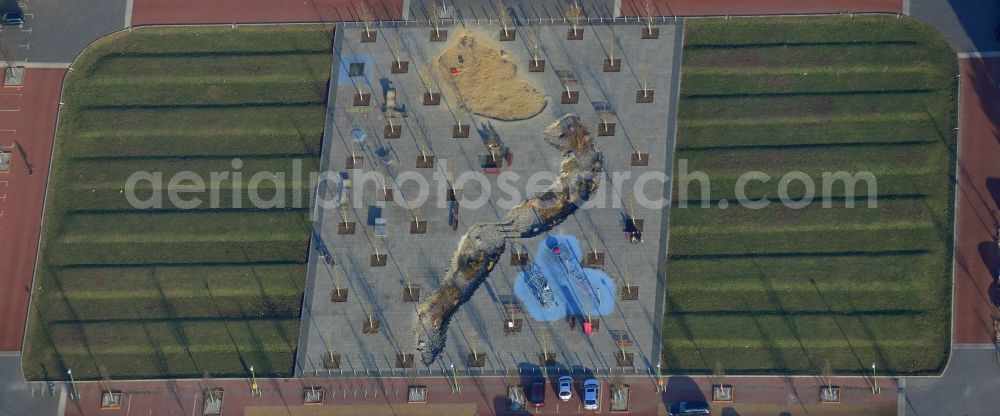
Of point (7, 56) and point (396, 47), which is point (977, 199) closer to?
point (396, 47)

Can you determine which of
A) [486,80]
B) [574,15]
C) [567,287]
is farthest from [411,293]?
[574,15]

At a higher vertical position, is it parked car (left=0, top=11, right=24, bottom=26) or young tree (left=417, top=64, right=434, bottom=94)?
parked car (left=0, top=11, right=24, bottom=26)

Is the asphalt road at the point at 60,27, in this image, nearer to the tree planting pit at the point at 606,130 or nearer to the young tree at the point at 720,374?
the tree planting pit at the point at 606,130

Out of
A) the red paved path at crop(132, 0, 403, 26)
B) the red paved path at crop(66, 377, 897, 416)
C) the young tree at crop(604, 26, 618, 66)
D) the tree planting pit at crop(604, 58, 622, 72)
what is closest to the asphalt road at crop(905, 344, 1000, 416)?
the red paved path at crop(66, 377, 897, 416)

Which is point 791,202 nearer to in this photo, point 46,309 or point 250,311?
point 250,311

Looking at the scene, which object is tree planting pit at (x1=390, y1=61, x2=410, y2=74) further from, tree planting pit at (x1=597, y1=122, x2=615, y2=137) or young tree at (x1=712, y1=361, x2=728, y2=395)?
young tree at (x1=712, y1=361, x2=728, y2=395)

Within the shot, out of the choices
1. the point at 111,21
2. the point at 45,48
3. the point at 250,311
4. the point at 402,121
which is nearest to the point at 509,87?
the point at 402,121

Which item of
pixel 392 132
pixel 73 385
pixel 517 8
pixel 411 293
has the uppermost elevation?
pixel 517 8
